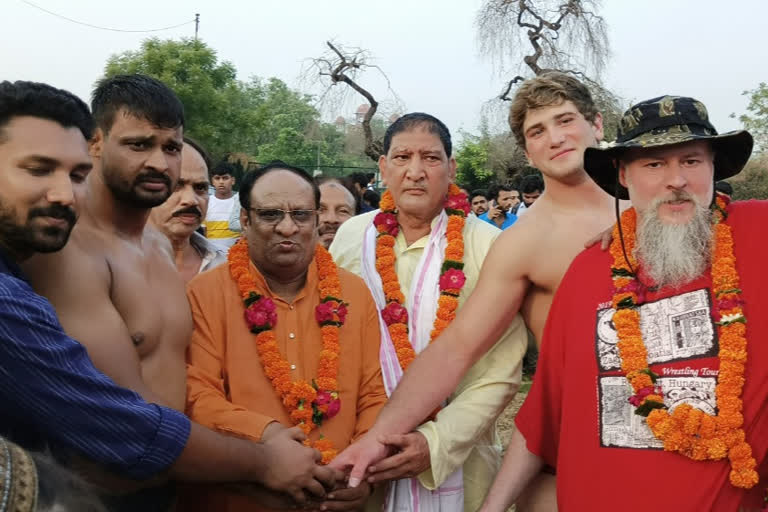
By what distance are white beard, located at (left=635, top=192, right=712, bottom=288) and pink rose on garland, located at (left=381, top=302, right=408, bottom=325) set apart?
3.84 ft

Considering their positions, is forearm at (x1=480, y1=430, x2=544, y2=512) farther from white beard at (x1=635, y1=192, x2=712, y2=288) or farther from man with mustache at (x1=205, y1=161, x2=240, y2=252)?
man with mustache at (x1=205, y1=161, x2=240, y2=252)

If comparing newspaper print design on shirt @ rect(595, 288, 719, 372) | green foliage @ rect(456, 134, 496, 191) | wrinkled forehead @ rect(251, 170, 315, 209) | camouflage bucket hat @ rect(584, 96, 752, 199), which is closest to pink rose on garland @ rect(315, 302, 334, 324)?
wrinkled forehead @ rect(251, 170, 315, 209)

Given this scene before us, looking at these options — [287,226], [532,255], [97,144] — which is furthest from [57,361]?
[532,255]

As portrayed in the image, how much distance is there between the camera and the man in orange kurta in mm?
2760

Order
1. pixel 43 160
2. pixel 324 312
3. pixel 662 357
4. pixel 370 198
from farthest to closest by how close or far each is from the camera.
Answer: pixel 370 198 < pixel 324 312 < pixel 662 357 < pixel 43 160

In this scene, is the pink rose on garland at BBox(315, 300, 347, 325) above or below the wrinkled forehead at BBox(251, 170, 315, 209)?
below

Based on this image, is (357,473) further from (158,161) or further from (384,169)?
(384,169)

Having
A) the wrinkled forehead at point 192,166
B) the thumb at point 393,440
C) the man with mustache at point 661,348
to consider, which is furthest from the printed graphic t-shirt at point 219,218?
the man with mustache at point 661,348

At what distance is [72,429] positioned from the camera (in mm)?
1664

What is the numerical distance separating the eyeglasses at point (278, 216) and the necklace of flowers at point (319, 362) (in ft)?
0.69

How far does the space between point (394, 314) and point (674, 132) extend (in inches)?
58.0

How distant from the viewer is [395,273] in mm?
3596

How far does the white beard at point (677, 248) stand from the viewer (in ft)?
8.23

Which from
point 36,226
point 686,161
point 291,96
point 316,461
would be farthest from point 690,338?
point 291,96
